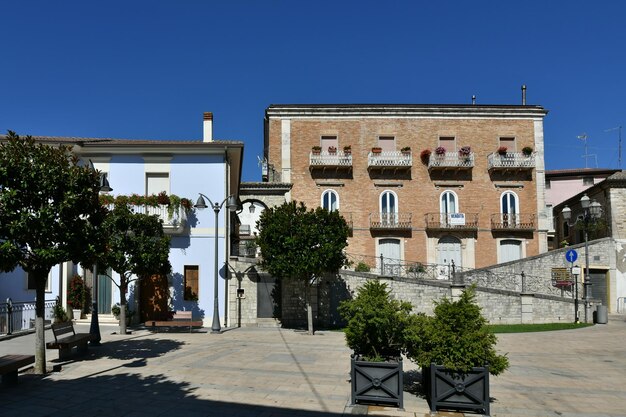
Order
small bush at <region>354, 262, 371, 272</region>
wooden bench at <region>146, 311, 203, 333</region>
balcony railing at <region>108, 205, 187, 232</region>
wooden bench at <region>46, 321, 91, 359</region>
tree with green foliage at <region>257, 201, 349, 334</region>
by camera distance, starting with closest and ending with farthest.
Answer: wooden bench at <region>46, 321, 91, 359</region> < wooden bench at <region>146, 311, 203, 333</region> < tree with green foliage at <region>257, 201, 349, 334</region> < balcony railing at <region>108, 205, 187, 232</region> < small bush at <region>354, 262, 371, 272</region>

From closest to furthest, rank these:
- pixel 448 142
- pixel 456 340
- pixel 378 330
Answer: pixel 456 340 < pixel 378 330 < pixel 448 142

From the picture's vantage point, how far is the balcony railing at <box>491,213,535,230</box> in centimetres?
2781

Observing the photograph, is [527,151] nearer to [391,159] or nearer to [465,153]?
[465,153]

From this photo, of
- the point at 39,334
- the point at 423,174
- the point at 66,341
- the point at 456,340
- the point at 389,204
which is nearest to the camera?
the point at 456,340

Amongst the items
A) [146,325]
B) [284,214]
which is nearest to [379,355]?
[284,214]

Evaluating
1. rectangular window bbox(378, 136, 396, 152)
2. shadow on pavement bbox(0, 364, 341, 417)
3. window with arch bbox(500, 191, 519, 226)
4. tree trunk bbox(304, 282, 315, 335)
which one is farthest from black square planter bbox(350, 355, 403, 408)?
window with arch bbox(500, 191, 519, 226)

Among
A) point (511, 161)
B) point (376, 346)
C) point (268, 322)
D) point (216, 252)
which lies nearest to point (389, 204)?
point (511, 161)

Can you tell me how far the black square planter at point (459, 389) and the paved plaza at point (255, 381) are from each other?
22 centimetres

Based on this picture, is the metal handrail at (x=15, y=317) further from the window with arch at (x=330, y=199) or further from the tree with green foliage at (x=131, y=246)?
the window with arch at (x=330, y=199)

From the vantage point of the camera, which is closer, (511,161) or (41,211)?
(41,211)

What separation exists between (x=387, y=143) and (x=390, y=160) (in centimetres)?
154

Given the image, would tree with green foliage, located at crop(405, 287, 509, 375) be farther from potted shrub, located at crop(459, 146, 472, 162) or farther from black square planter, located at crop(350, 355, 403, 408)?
potted shrub, located at crop(459, 146, 472, 162)

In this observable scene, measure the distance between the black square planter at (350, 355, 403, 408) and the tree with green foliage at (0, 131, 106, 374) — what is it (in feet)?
19.1

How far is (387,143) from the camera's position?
94.4 feet
